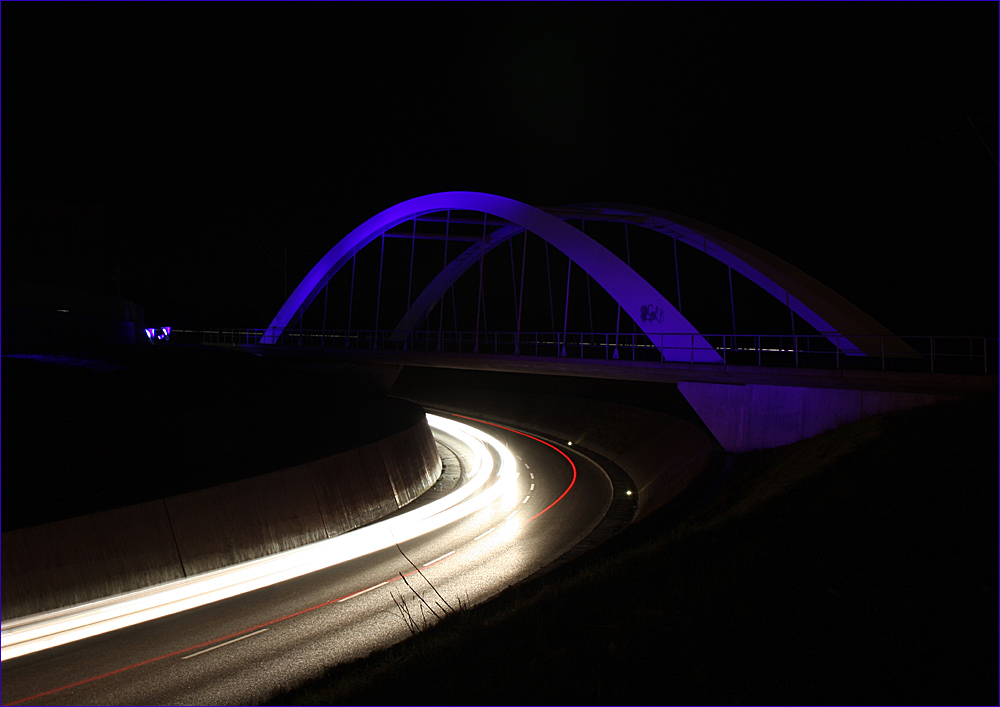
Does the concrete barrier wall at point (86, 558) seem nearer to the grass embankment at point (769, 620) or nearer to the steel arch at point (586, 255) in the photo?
the grass embankment at point (769, 620)

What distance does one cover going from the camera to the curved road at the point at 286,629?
8.37 m

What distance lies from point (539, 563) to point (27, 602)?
903 cm

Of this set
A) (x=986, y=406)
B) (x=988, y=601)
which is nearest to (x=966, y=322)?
(x=986, y=406)

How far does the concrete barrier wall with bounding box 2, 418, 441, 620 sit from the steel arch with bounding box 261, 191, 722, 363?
10.3 meters

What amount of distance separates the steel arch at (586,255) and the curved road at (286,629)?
7.37 m

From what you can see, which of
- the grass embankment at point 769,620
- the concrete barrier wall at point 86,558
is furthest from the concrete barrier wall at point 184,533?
the grass embankment at point 769,620

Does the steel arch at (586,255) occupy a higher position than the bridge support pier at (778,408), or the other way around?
the steel arch at (586,255)

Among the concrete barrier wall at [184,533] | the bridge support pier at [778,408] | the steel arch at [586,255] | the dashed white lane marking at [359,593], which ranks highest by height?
the steel arch at [586,255]

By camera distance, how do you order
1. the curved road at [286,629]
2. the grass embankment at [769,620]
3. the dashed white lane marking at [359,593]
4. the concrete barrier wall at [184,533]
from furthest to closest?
the dashed white lane marking at [359,593]
the concrete barrier wall at [184,533]
the curved road at [286,629]
the grass embankment at [769,620]

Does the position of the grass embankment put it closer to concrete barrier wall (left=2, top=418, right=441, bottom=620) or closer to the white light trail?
the white light trail

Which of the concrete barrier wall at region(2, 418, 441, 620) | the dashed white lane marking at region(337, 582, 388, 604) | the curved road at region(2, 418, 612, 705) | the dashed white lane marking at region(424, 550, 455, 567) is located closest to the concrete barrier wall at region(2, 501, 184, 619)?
the concrete barrier wall at region(2, 418, 441, 620)

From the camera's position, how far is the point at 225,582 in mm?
11664

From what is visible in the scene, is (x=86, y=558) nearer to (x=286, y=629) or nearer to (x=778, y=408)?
(x=286, y=629)

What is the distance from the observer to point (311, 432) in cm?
1953
